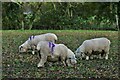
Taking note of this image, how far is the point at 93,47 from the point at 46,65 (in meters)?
0.58

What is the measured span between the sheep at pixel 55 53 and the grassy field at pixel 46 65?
5cm

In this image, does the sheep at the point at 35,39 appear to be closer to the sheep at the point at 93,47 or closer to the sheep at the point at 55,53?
the sheep at the point at 55,53

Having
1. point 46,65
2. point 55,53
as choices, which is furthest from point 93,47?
point 46,65

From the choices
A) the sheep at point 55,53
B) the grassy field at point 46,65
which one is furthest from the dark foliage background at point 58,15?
the sheep at point 55,53

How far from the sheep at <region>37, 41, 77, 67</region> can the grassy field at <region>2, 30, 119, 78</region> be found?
50mm

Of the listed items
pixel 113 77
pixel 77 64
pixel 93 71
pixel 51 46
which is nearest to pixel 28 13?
pixel 51 46

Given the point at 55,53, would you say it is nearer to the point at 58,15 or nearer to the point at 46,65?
the point at 46,65

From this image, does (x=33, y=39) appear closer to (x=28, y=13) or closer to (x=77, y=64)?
(x=28, y=13)

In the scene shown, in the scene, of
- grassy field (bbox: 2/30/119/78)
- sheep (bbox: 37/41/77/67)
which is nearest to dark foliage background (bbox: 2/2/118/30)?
grassy field (bbox: 2/30/119/78)

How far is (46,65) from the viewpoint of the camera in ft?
7.95

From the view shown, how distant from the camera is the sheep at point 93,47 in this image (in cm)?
246

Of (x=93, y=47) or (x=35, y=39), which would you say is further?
(x=93, y=47)

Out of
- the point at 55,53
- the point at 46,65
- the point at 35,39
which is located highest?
the point at 35,39

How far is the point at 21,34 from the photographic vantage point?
8.02 ft
